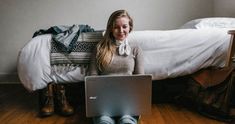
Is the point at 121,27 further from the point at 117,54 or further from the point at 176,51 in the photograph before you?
the point at 176,51

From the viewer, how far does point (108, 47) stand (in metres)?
1.69

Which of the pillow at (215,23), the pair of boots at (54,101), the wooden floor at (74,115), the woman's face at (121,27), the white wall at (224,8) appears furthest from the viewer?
the white wall at (224,8)

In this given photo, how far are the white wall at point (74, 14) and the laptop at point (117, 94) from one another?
62.1 inches

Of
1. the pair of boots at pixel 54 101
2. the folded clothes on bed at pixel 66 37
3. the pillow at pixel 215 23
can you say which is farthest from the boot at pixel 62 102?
the pillow at pixel 215 23

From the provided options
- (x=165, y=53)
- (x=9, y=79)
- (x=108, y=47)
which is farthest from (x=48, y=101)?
(x=9, y=79)

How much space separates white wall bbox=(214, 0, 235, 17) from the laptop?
5.32 ft

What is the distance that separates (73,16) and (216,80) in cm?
169

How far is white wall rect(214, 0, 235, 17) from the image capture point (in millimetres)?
2617

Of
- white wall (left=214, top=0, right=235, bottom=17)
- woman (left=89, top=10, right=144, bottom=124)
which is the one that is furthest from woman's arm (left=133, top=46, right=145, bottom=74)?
white wall (left=214, top=0, right=235, bottom=17)

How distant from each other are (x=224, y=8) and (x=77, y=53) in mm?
1661

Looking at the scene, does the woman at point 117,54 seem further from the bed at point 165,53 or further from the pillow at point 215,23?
the pillow at point 215,23

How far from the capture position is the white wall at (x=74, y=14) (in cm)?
286

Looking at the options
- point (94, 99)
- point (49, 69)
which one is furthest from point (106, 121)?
point (49, 69)

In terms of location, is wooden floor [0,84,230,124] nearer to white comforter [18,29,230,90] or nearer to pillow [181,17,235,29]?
white comforter [18,29,230,90]
